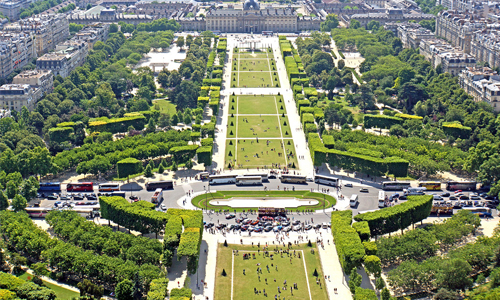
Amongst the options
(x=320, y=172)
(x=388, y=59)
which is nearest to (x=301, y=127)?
(x=320, y=172)

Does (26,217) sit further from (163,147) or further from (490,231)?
(490,231)

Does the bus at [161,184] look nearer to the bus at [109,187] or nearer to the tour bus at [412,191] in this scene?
the bus at [109,187]

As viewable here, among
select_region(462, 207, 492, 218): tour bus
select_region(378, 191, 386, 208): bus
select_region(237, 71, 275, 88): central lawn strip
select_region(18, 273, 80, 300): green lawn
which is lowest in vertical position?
select_region(18, 273, 80, 300): green lawn

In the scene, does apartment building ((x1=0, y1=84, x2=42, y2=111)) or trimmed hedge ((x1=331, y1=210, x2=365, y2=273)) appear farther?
apartment building ((x1=0, y1=84, x2=42, y2=111))

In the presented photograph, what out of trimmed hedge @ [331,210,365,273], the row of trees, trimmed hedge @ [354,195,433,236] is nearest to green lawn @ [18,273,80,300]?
the row of trees

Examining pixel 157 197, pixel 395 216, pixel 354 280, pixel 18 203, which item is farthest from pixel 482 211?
pixel 18 203

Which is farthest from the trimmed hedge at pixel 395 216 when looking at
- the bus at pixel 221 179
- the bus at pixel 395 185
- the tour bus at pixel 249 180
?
the bus at pixel 221 179

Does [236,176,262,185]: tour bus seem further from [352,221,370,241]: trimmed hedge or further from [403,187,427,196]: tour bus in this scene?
[352,221,370,241]: trimmed hedge
